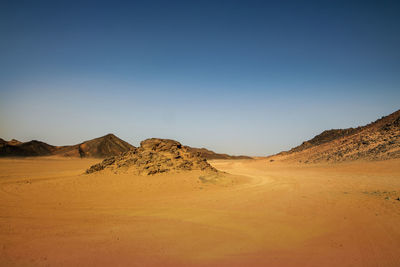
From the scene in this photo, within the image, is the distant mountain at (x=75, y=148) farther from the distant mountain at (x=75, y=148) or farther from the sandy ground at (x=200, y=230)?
the sandy ground at (x=200, y=230)

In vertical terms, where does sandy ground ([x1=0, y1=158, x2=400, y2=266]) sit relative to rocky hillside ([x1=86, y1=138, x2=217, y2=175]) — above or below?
below

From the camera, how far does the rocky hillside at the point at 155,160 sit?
1709 centimetres

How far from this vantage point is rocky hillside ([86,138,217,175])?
1709 centimetres

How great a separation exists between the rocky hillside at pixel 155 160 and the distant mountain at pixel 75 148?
167 feet

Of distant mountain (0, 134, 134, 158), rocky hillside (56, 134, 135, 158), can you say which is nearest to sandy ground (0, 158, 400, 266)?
distant mountain (0, 134, 134, 158)

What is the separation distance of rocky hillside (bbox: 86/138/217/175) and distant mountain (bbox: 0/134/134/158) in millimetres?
51008

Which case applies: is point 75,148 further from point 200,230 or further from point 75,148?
point 200,230

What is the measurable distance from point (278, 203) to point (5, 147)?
77.1 metres

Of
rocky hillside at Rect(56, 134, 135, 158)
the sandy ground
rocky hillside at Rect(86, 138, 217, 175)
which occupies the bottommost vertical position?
the sandy ground

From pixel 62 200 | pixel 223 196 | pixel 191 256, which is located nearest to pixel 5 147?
pixel 62 200

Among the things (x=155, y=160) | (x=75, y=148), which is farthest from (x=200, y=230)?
(x=75, y=148)

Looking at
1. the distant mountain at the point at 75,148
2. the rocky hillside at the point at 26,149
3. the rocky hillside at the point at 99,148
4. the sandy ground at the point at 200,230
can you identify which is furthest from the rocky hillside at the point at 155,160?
the rocky hillside at the point at 26,149

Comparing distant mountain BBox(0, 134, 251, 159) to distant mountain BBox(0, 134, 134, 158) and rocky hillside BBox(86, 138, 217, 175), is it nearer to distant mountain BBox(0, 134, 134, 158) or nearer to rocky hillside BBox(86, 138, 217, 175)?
distant mountain BBox(0, 134, 134, 158)

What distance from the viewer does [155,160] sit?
17.9m
